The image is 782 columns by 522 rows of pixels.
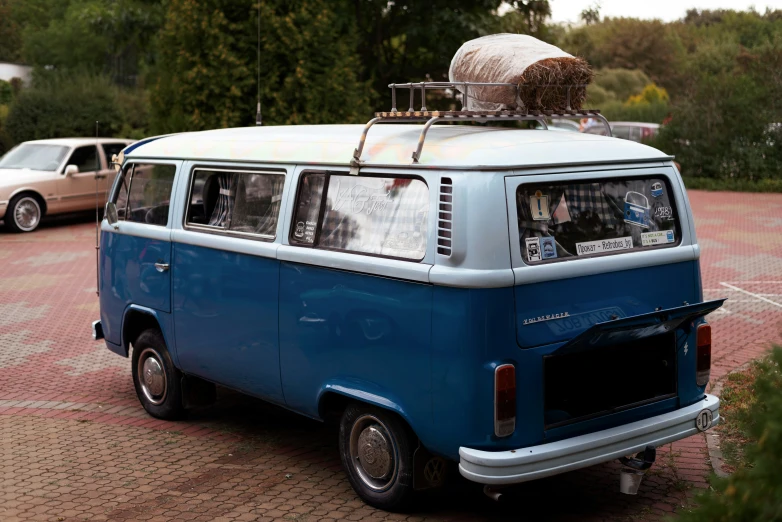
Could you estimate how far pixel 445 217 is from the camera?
16.9 feet

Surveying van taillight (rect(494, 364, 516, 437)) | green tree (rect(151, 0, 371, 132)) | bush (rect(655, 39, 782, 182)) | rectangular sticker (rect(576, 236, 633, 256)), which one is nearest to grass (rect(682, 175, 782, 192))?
bush (rect(655, 39, 782, 182))

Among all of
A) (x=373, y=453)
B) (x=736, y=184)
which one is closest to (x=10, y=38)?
(x=736, y=184)

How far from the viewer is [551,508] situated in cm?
582

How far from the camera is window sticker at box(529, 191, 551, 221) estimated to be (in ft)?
17.3

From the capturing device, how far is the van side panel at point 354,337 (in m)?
5.26

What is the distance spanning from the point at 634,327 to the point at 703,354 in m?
1.08

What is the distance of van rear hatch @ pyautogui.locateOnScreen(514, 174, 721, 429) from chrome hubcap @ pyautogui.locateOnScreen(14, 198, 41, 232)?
16090mm

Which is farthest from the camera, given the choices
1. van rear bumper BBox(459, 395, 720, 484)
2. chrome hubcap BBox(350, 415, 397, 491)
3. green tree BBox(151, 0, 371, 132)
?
green tree BBox(151, 0, 371, 132)

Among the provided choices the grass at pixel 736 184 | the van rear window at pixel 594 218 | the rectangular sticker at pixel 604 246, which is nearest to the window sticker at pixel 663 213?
the van rear window at pixel 594 218

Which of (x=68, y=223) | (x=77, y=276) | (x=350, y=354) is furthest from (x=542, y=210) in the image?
(x=68, y=223)

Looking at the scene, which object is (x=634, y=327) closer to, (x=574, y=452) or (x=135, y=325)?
(x=574, y=452)

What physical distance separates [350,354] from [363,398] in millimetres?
269

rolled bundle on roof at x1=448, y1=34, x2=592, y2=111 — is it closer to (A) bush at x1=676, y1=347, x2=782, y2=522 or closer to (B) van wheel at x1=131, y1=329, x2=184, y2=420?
(B) van wheel at x1=131, y1=329, x2=184, y2=420

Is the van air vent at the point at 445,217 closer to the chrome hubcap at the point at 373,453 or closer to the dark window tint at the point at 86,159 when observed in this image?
the chrome hubcap at the point at 373,453
